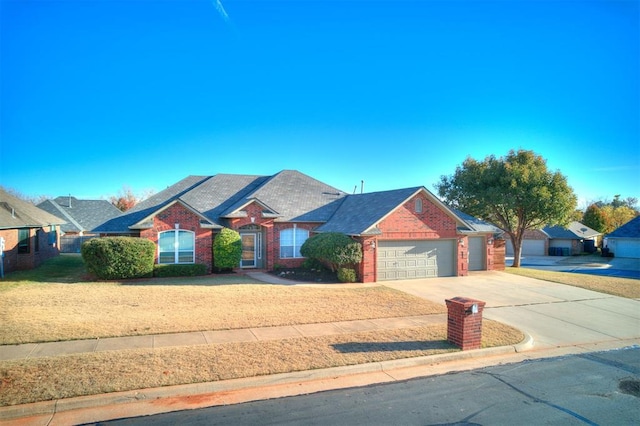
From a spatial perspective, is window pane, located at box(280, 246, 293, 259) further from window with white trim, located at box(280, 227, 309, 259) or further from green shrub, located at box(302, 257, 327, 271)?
green shrub, located at box(302, 257, 327, 271)

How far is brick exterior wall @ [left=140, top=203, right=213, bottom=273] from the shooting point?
2017 cm

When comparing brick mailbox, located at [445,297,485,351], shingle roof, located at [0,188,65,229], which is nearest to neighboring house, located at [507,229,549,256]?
brick mailbox, located at [445,297,485,351]

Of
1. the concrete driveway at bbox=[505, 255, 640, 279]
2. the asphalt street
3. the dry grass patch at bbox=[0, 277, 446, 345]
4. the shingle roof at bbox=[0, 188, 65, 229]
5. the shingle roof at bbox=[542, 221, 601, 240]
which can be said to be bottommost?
the concrete driveway at bbox=[505, 255, 640, 279]

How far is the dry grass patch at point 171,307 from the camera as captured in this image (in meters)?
10.2

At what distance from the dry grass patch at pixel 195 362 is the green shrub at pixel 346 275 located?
28.4 feet

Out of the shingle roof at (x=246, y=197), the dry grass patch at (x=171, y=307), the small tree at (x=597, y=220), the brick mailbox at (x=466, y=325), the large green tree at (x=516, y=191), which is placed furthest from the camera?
the small tree at (x=597, y=220)

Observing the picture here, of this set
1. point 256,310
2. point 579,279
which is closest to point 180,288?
point 256,310

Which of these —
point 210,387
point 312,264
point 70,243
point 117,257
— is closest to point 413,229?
point 312,264

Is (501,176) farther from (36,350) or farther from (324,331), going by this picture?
(36,350)

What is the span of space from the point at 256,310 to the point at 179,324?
2523 mm

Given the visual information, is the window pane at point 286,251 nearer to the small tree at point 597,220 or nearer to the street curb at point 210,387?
the street curb at point 210,387

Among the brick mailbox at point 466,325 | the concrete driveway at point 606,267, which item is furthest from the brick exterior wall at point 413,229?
the concrete driveway at point 606,267

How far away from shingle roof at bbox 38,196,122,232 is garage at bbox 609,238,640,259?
161 ft

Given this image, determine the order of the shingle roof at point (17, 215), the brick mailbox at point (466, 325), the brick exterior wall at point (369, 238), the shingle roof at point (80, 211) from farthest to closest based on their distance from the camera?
1. the shingle roof at point (80, 211)
2. the shingle roof at point (17, 215)
3. the brick exterior wall at point (369, 238)
4. the brick mailbox at point (466, 325)
